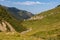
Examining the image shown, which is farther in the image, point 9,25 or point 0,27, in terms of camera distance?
point 9,25

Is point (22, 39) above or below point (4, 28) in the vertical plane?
above

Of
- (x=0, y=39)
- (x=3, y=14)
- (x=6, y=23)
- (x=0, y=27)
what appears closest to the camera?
(x=0, y=39)

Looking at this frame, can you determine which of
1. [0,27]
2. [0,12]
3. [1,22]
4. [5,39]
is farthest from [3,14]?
[5,39]

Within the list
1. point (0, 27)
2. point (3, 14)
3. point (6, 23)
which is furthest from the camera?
point (3, 14)

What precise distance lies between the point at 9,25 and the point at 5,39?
7296cm

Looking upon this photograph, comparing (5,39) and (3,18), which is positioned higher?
(5,39)

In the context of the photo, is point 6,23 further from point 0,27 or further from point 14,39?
point 14,39

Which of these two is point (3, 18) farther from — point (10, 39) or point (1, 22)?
point (10, 39)

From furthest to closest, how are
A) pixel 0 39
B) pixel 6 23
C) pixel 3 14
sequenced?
pixel 3 14
pixel 6 23
pixel 0 39

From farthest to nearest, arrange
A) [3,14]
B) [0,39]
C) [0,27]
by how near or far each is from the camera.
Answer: [3,14]
[0,27]
[0,39]

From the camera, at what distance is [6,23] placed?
10519 cm

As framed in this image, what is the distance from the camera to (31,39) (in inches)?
1337

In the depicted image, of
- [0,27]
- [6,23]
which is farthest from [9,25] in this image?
[0,27]

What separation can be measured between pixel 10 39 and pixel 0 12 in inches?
3322
